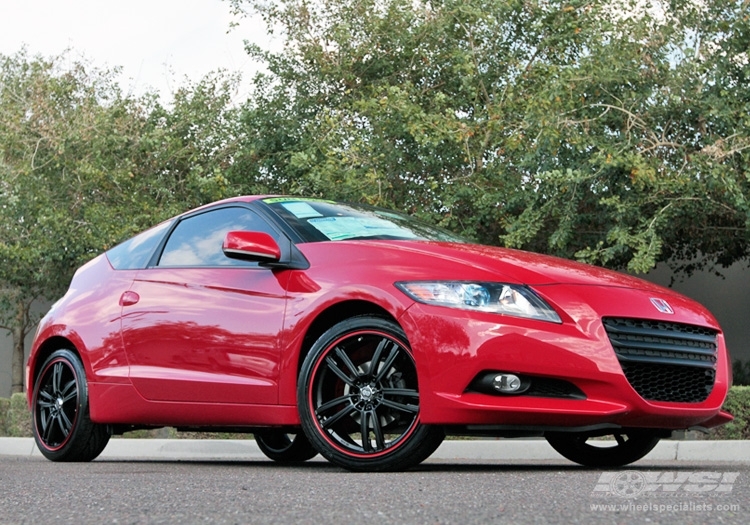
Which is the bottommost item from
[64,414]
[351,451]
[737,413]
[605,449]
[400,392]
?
[737,413]

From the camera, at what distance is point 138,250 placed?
289 inches

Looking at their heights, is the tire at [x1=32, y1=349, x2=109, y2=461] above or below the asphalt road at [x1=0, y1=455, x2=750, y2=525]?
below

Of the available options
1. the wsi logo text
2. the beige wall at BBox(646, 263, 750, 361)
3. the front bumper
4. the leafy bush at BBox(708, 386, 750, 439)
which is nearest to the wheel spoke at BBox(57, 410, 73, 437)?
the front bumper

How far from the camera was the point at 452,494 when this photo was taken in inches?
163

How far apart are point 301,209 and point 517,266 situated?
5.05ft

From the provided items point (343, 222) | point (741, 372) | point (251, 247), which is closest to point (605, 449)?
point (343, 222)

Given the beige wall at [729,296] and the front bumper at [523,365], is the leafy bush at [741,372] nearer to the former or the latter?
the beige wall at [729,296]

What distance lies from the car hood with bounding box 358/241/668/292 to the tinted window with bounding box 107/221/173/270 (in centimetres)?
198

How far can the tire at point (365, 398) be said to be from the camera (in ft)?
17.7

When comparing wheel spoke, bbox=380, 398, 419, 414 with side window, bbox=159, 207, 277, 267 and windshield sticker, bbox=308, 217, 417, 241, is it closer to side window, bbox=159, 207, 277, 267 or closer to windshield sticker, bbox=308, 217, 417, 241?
windshield sticker, bbox=308, 217, 417, 241

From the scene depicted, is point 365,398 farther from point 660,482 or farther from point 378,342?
point 660,482

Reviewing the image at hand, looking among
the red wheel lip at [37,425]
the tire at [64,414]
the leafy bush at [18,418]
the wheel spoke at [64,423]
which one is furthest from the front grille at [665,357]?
the leafy bush at [18,418]

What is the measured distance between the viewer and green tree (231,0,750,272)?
14.5 metres

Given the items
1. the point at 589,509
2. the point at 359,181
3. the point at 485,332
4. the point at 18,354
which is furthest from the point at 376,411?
the point at 18,354
